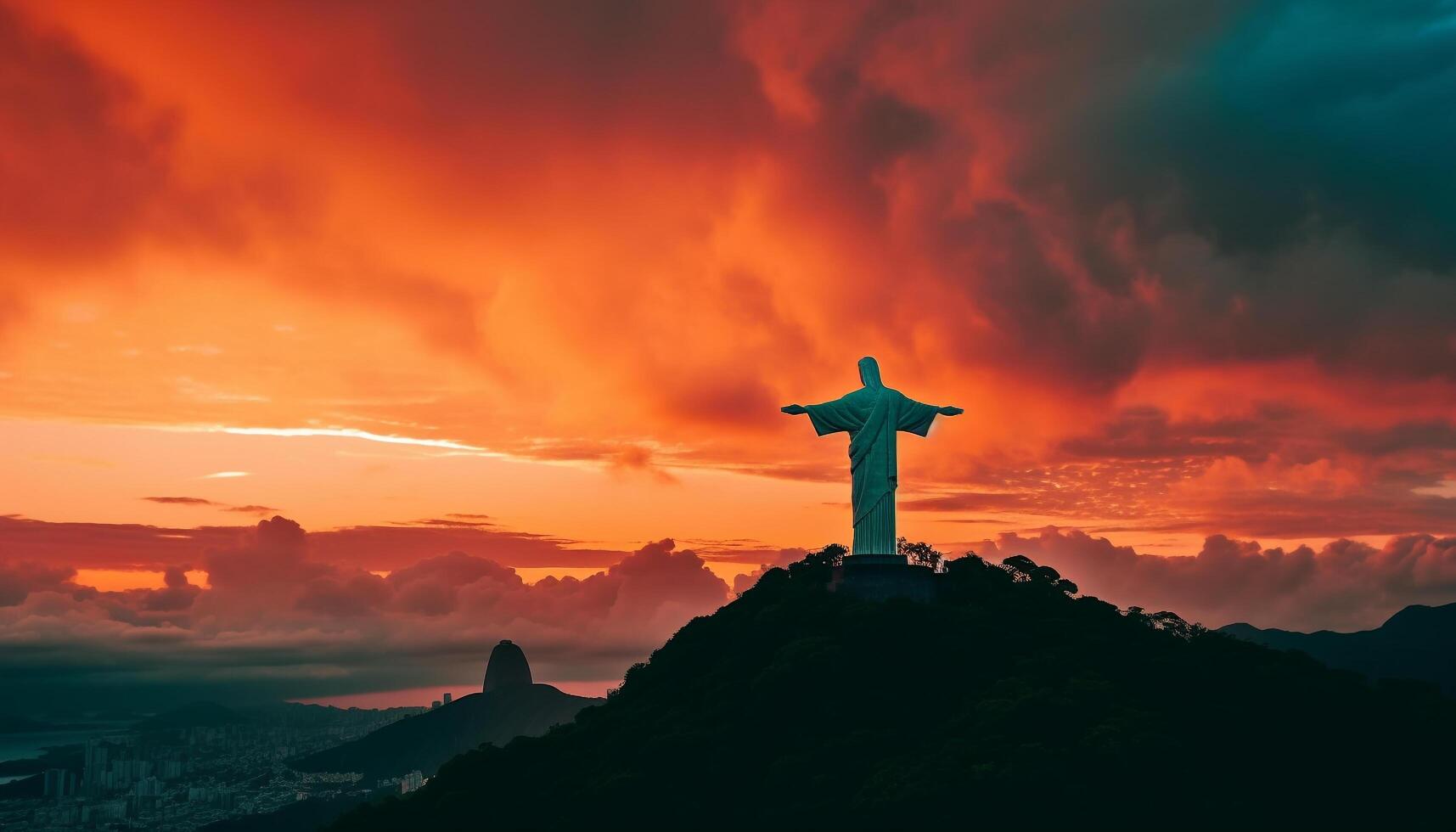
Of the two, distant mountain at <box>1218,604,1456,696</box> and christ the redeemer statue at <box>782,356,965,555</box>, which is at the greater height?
christ the redeemer statue at <box>782,356,965,555</box>

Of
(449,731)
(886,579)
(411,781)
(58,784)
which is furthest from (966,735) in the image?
(58,784)

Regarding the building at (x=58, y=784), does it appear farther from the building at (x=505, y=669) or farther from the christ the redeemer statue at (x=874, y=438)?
the christ the redeemer statue at (x=874, y=438)

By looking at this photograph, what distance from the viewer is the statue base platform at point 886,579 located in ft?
118

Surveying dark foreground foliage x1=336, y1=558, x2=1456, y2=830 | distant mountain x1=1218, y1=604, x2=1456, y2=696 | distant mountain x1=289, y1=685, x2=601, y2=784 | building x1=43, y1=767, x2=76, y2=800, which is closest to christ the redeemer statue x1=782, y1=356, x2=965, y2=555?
dark foreground foliage x1=336, y1=558, x2=1456, y2=830

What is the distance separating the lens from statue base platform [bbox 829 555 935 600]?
36062 mm

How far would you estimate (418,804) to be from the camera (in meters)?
35.7

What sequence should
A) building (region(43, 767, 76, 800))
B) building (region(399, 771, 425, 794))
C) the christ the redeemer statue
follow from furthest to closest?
1. building (region(43, 767, 76, 800))
2. building (region(399, 771, 425, 794))
3. the christ the redeemer statue

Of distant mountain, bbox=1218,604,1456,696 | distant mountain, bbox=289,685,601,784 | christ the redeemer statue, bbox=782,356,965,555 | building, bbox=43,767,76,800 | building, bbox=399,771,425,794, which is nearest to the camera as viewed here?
christ the redeemer statue, bbox=782,356,965,555

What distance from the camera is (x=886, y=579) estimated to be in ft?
118

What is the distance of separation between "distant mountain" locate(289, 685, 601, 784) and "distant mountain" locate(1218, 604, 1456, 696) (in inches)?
2845

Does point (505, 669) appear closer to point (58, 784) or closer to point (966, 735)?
point (58, 784)

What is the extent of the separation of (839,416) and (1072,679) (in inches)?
415

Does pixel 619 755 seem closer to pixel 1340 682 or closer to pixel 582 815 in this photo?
pixel 582 815

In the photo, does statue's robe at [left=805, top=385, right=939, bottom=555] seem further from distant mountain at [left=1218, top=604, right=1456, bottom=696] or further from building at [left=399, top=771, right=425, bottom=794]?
building at [left=399, top=771, right=425, bottom=794]
